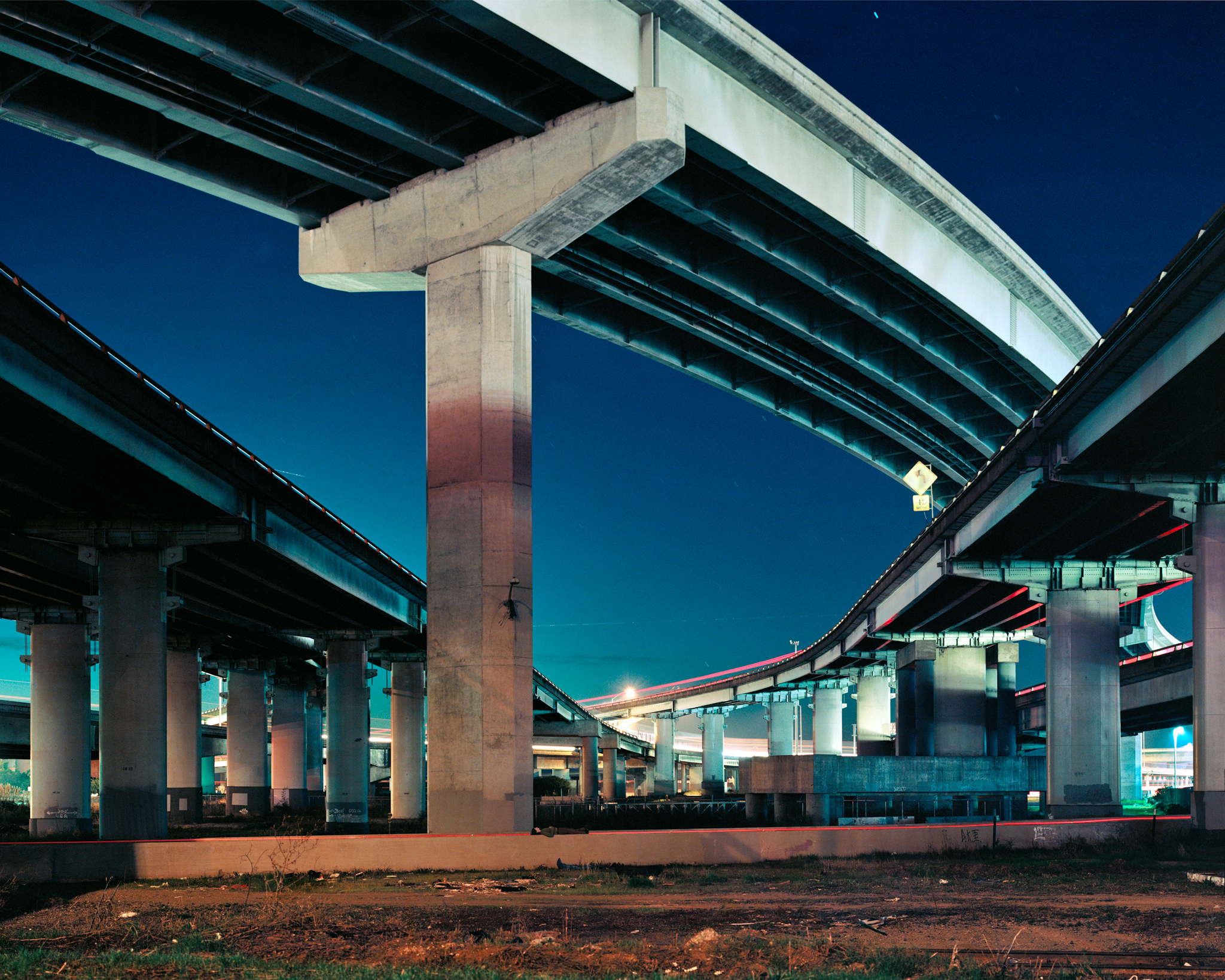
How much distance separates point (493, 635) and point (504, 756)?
3082 mm

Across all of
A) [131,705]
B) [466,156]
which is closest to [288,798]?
[131,705]

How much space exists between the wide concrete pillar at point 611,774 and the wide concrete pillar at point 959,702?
57.8 m

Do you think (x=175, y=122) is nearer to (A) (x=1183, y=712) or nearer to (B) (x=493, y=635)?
(B) (x=493, y=635)

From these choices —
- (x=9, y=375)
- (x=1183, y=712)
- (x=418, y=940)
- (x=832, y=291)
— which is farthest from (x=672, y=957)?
(x=1183, y=712)

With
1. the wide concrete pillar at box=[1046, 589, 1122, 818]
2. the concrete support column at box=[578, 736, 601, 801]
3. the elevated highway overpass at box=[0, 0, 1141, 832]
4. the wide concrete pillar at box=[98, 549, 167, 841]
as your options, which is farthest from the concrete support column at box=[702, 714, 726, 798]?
the wide concrete pillar at box=[98, 549, 167, 841]

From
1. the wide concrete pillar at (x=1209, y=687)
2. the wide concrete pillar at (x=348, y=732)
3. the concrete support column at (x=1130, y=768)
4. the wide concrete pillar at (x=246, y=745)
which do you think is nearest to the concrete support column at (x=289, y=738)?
the wide concrete pillar at (x=246, y=745)

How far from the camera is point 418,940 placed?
60.4 ft

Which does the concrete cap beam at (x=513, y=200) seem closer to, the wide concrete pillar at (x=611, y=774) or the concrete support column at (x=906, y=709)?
the concrete support column at (x=906, y=709)

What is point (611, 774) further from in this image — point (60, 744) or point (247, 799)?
point (60, 744)

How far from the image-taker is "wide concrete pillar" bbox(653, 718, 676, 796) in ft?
492

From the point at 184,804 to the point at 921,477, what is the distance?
41.4 meters

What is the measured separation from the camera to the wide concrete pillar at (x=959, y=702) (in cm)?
7600

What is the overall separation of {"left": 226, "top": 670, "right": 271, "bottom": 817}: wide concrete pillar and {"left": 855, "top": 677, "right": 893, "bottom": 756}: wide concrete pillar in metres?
48.9

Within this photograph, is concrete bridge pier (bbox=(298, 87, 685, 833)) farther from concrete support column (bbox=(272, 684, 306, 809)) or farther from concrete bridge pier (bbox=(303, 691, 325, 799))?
concrete bridge pier (bbox=(303, 691, 325, 799))
